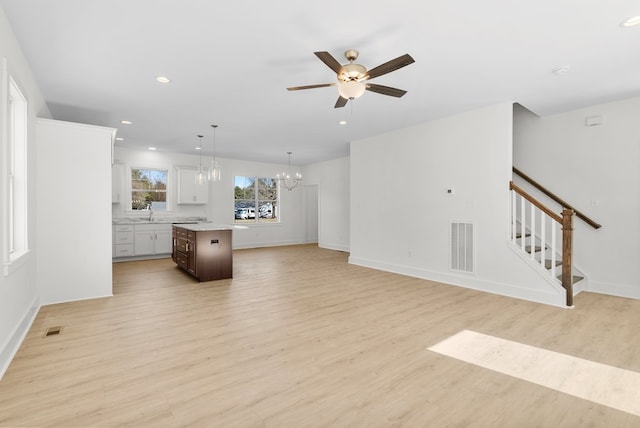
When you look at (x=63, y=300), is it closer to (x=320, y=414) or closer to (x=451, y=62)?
(x=320, y=414)

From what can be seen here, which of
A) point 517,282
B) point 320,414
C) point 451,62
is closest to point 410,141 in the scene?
point 451,62

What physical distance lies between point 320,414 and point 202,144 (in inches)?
263

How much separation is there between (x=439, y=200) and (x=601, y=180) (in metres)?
2.22

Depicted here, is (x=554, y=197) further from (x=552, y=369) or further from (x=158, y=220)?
(x=158, y=220)

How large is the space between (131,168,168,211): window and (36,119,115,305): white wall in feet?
13.0

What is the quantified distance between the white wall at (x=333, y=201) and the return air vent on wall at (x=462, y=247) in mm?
4028

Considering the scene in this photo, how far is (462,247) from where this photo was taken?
4.97m

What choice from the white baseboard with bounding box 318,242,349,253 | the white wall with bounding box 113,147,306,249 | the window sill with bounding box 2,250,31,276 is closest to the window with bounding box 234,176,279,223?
the white wall with bounding box 113,147,306,249

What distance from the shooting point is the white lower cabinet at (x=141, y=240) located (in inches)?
279

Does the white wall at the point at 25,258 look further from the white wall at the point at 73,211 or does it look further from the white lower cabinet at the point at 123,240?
the white lower cabinet at the point at 123,240

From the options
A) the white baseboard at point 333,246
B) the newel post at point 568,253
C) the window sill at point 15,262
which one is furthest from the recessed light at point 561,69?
the white baseboard at point 333,246

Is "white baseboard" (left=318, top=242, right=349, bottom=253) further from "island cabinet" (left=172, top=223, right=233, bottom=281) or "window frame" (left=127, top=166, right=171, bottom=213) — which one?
"window frame" (left=127, top=166, right=171, bottom=213)

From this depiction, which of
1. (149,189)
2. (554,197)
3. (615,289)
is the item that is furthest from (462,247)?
(149,189)

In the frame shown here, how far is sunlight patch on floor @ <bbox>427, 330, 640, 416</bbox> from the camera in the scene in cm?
204
